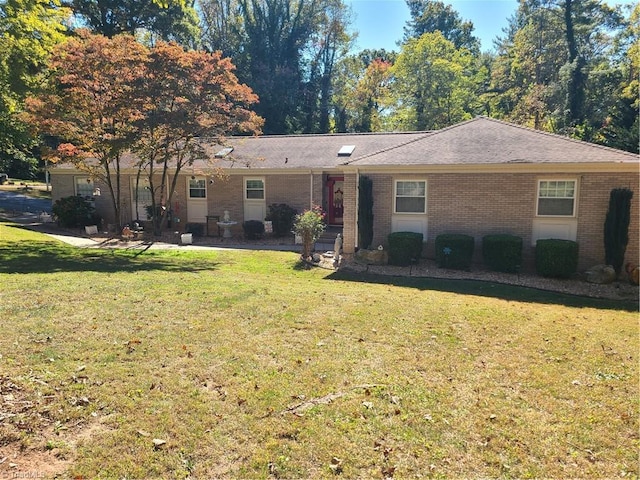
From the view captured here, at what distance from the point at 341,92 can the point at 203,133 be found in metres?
30.5

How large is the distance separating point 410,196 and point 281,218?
6466mm

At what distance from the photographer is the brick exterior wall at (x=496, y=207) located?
11.4m

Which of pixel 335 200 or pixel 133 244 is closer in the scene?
pixel 133 244

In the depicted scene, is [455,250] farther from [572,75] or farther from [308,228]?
[572,75]

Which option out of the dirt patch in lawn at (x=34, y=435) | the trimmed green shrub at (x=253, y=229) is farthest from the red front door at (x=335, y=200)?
the dirt patch in lawn at (x=34, y=435)

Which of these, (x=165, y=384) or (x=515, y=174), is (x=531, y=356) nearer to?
(x=165, y=384)

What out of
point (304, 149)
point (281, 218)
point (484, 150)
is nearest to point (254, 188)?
point (281, 218)

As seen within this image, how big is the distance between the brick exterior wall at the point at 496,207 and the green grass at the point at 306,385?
4109 millimetres

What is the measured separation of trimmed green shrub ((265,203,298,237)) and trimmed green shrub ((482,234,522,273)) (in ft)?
27.9

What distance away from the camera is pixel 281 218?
18.0 metres

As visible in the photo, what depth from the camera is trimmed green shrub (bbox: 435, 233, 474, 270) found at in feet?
39.2

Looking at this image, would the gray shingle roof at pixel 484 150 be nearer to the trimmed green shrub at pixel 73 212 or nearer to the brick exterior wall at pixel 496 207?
the brick exterior wall at pixel 496 207

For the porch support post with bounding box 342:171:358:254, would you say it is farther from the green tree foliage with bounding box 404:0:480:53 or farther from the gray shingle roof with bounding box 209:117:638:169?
the green tree foliage with bounding box 404:0:480:53

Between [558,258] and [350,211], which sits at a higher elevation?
[350,211]
